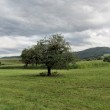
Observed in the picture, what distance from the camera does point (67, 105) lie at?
22.9m

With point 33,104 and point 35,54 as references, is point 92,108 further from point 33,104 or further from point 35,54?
point 35,54

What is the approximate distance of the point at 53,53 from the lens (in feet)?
213

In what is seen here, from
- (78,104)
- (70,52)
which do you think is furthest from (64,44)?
(78,104)

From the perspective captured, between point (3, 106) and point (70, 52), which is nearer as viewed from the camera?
point (3, 106)

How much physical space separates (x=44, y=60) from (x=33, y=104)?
4123 centimetres

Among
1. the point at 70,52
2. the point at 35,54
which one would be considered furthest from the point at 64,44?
the point at 35,54

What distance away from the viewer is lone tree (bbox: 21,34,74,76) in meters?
63.7

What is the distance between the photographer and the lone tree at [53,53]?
63656 millimetres

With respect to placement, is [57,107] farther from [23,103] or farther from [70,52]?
[70,52]

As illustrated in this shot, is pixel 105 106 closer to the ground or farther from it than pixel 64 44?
closer to the ground

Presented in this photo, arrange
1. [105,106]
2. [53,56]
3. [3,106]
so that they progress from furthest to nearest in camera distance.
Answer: [53,56]
[105,106]
[3,106]

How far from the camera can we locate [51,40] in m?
66.5

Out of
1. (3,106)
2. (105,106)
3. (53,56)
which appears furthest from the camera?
(53,56)

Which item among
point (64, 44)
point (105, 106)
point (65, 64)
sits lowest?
point (105, 106)
